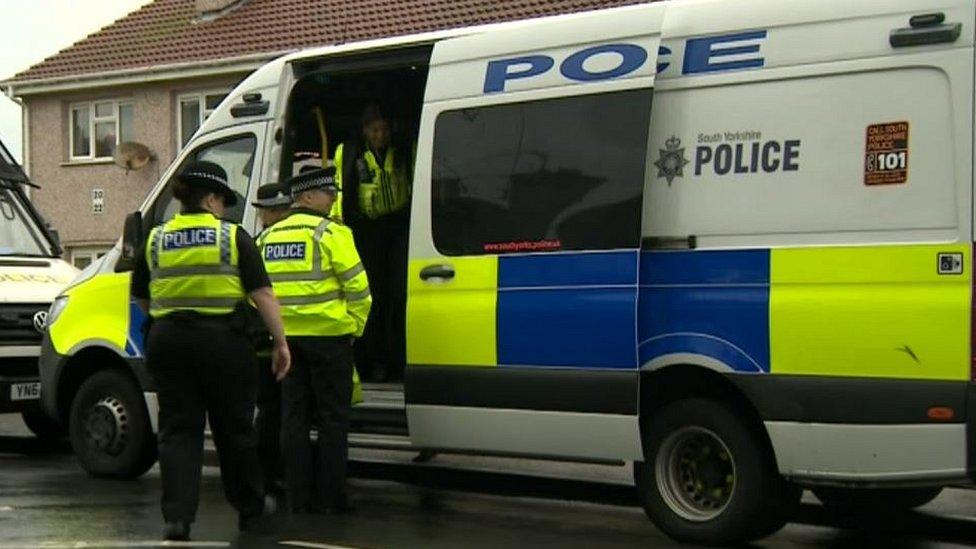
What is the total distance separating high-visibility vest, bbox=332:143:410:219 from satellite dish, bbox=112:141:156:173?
19827 millimetres

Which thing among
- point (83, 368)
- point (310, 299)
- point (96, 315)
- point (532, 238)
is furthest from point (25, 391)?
point (532, 238)

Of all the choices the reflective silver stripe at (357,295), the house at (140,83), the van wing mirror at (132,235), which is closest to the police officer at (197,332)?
the reflective silver stripe at (357,295)

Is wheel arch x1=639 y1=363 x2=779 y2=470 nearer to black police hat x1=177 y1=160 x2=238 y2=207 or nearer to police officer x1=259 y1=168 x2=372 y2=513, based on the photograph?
police officer x1=259 y1=168 x2=372 y2=513

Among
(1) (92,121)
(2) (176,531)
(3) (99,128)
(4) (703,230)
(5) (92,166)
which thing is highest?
(1) (92,121)

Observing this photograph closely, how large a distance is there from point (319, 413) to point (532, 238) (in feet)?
4.83

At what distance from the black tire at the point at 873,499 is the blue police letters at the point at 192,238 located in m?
3.25

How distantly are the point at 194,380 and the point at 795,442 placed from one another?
272 cm

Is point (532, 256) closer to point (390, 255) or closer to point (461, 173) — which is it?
point (461, 173)

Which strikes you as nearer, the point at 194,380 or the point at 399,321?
the point at 194,380

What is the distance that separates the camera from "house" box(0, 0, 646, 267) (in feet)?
90.4

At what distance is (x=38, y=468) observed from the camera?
11141 millimetres

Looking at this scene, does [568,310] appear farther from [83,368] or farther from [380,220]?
[83,368]

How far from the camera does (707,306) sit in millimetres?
7293

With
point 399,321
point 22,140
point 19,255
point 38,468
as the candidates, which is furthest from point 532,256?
point 22,140
